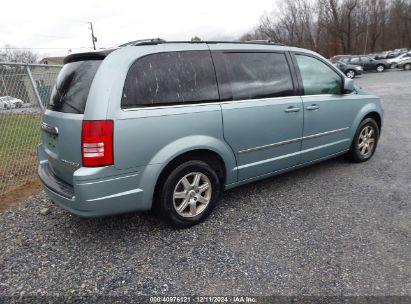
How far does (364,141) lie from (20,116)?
559 cm

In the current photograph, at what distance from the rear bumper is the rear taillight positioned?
7 centimetres

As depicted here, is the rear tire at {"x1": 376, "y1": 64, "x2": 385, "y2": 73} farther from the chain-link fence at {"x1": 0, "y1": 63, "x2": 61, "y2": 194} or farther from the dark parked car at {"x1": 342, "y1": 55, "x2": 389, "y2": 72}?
the chain-link fence at {"x1": 0, "y1": 63, "x2": 61, "y2": 194}

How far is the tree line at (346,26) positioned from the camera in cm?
4981

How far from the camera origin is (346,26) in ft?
165

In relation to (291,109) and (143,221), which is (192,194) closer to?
(143,221)

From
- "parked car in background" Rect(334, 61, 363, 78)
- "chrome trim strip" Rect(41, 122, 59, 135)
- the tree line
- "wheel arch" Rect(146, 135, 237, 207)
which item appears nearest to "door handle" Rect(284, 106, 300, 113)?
"wheel arch" Rect(146, 135, 237, 207)

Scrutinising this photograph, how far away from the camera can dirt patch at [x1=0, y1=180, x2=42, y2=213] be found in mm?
4172

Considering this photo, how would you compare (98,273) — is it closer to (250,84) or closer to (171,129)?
(171,129)

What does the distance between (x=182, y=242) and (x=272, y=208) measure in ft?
3.79

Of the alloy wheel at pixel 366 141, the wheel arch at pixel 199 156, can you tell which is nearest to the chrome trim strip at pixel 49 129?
the wheel arch at pixel 199 156

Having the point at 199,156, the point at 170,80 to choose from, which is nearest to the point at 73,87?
the point at 170,80

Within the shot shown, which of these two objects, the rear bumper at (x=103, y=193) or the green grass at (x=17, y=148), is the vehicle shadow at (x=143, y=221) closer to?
the rear bumper at (x=103, y=193)

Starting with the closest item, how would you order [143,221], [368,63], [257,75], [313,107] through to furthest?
[143,221] < [257,75] < [313,107] < [368,63]

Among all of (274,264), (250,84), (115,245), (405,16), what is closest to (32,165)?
(115,245)
